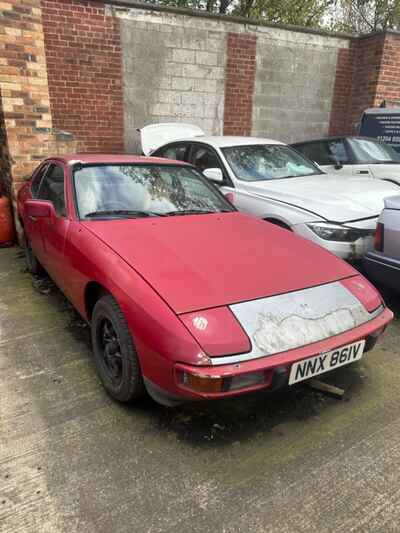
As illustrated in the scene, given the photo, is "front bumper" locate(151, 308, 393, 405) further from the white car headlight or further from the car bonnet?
the white car headlight

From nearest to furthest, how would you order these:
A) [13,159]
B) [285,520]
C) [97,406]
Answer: [285,520]
[97,406]
[13,159]

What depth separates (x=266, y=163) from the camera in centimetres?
491

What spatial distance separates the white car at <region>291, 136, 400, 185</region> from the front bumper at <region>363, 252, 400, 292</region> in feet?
9.84

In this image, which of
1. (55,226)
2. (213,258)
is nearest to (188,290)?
(213,258)

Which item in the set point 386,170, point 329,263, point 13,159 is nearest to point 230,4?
point 386,170

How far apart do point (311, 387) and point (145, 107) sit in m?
6.60

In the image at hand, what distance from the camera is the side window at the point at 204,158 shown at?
484 centimetres

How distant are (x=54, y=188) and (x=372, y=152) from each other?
5.27 m

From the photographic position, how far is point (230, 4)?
1714 cm

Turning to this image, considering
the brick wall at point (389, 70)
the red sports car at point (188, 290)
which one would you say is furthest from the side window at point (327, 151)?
the red sports car at point (188, 290)

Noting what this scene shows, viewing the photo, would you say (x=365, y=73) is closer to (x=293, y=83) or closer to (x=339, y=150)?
(x=293, y=83)

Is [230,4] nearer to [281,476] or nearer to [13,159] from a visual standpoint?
[13,159]

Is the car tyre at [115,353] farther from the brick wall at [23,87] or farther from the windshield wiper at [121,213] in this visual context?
the brick wall at [23,87]

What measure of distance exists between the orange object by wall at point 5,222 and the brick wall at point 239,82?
4811 mm
